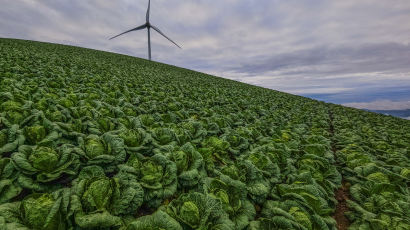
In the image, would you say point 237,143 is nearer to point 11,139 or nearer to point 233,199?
point 233,199

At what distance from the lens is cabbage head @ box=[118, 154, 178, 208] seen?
343 centimetres

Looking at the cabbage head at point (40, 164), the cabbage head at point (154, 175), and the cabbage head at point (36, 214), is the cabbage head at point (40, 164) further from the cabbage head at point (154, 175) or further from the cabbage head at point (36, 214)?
the cabbage head at point (154, 175)

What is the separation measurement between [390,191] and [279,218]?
3393 millimetres

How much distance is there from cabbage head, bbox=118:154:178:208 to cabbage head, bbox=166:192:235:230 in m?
0.39

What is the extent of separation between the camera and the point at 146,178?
3516 millimetres

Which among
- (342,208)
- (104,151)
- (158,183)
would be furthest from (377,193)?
(104,151)

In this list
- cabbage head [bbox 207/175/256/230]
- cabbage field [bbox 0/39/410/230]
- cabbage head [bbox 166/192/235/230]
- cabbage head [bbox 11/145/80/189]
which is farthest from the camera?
cabbage head [bbox 207/175/256/230]

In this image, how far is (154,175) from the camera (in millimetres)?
3609

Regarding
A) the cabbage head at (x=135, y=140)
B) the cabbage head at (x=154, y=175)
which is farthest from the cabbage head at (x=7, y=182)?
the cabbage head at (x=135, y=140)

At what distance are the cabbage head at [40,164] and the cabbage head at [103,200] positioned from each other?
36 centimetres

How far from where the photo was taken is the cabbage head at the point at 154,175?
3.43 m

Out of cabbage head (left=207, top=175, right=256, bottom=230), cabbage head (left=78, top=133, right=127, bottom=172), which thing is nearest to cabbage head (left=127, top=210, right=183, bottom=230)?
cabbage head (left=207, top=175, right=256, bottom=230)

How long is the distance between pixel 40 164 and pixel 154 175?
1790 mm

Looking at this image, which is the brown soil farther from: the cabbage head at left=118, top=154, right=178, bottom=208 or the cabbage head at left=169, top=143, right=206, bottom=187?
the cabbage head at left=118, top=154, right=178, bottom=208
